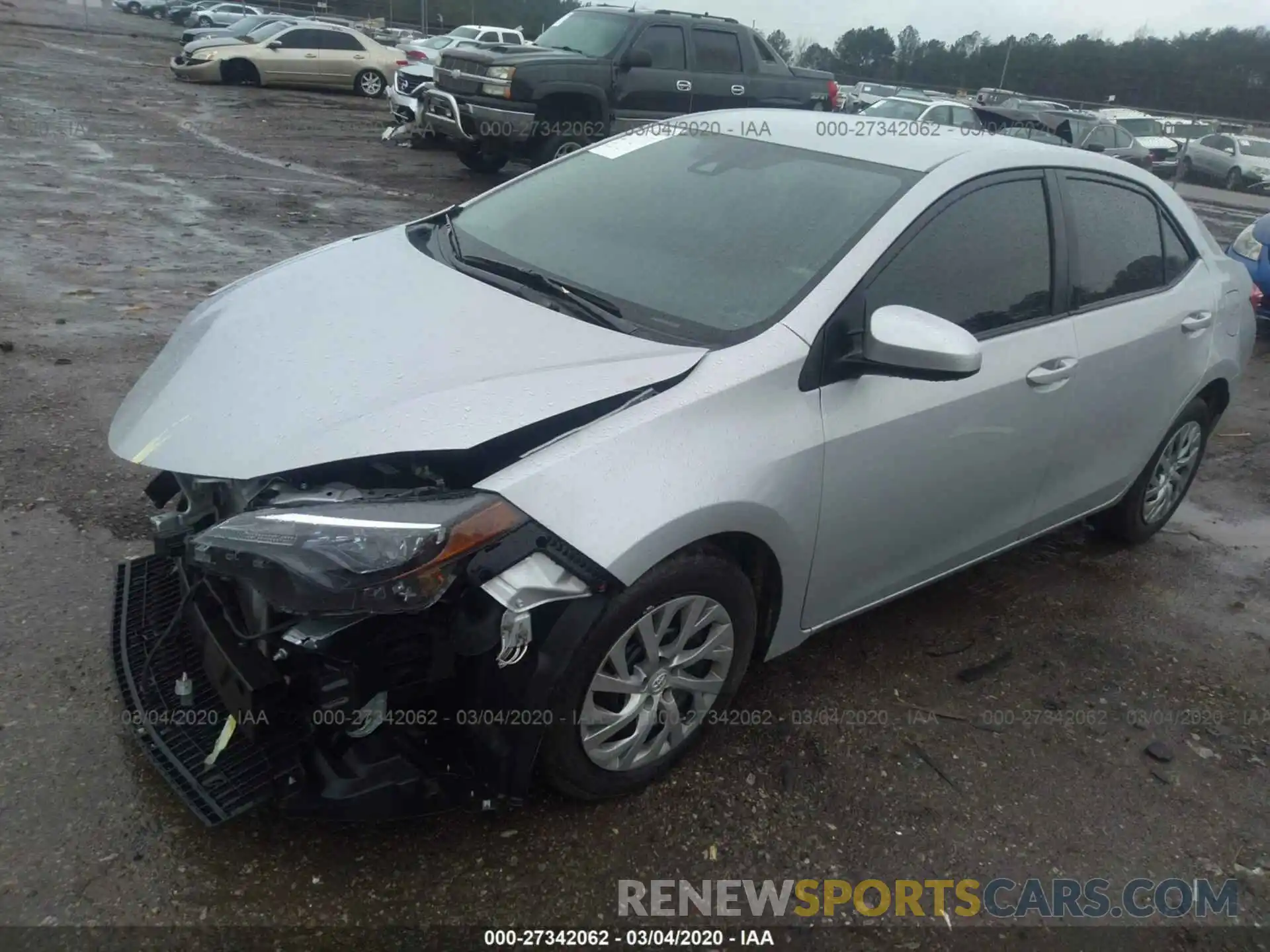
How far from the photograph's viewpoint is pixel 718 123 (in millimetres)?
3662

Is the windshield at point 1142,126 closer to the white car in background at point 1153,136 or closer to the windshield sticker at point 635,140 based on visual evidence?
the white car in background at point 1153,136

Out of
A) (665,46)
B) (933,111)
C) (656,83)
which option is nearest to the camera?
(656,83)

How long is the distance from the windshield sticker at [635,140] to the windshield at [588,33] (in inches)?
363

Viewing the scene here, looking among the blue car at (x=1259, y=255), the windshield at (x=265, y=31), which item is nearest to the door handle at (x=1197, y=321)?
the blue car at (x=1259, y=255)

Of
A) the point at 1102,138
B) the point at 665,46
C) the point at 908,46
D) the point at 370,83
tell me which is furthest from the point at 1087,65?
Answer: the point at 665,46

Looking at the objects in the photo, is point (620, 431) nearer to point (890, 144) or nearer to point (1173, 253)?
point (890, 144)

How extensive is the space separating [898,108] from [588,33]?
1178 centimetres

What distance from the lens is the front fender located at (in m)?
2.24

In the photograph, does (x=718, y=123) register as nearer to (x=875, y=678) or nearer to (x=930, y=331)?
(x=930, y=331)

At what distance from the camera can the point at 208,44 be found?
22.8 meters

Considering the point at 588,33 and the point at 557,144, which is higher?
the point at 588,33

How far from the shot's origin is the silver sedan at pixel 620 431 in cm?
220

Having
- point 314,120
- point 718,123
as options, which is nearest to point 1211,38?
point 314,120

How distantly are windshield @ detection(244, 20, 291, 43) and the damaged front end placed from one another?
24.6 meters
